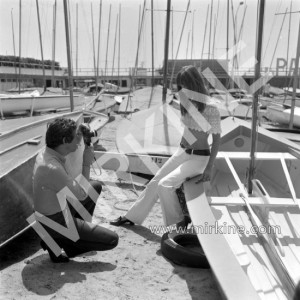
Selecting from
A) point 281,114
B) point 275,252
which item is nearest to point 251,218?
point 275,252

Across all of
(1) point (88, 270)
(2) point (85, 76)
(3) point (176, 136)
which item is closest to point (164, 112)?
(3) point (176, 136)

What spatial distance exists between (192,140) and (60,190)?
139cm

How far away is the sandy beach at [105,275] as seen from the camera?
2900 millimetres

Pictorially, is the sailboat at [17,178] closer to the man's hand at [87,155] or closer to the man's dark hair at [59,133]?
the man's hand at [87,155]

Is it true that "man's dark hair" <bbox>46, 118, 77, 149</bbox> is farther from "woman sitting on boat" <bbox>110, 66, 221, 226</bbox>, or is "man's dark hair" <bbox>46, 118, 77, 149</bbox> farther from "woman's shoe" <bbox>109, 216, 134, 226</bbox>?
"woman's shoe" <bbox>109, 216, 134, 226</bbox>

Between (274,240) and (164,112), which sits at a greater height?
(164,112)

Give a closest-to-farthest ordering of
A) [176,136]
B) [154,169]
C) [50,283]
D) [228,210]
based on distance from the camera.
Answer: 1. [50,283]
2. [228,210]
3. [154,169]
4. [176,136]

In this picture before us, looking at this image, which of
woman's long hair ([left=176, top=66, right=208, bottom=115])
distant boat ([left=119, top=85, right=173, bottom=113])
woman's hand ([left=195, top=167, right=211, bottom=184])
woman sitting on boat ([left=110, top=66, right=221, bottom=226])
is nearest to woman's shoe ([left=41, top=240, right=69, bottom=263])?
woman sitting on boat ([left=110, top=66, right=221, bottom=226])

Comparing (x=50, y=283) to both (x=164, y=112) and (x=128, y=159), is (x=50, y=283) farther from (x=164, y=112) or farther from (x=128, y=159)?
(x=164, y=112)

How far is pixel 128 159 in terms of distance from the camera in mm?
5965

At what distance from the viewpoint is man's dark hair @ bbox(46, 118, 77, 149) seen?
10.0 ft

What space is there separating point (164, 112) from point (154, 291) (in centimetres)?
480

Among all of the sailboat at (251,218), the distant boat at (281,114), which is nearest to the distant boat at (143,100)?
the distant boat at (281,114)

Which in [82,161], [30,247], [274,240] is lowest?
[30,247]
